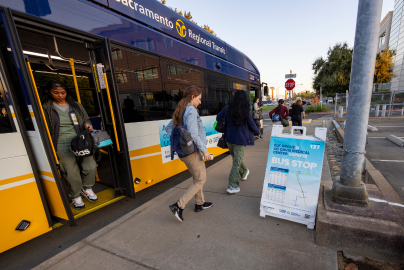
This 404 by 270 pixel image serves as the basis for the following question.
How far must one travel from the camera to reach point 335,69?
89.4 feet

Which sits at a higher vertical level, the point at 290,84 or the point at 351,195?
the point at 290,84

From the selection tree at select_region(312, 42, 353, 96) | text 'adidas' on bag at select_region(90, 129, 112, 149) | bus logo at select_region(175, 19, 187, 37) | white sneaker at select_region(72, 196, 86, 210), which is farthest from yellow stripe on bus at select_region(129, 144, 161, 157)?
tree at select_region(312, 42, 353, 96)

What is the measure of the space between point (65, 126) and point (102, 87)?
81 cm

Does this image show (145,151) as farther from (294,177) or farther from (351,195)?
(351,195)

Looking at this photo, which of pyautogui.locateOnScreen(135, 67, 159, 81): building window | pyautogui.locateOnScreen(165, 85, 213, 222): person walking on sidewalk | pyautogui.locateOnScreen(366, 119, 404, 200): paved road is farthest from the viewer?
pyautogui.locateOnScreen(366, 119, 404, 200): paved road

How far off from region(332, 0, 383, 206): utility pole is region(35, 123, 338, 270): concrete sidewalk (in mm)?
678

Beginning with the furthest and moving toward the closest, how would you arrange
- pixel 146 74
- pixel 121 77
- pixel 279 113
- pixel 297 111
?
pixel 297 111, pixel 279 113, pixel 146 74, pixel 121 77

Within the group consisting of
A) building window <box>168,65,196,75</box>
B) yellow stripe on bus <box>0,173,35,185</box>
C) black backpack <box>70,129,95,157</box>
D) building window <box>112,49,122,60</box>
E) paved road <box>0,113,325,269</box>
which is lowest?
paved road <box>0,113,325,269</box>

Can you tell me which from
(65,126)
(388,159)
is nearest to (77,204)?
(65,126)

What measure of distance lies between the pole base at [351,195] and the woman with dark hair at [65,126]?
3.62 meters

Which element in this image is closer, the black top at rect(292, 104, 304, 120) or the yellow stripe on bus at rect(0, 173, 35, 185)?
the yellow stripe on bus at rect(0, 173, 35, 185)

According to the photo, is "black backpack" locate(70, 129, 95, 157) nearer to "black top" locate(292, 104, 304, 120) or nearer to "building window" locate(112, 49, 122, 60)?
"building window" locate(112, 49, 122, 60)

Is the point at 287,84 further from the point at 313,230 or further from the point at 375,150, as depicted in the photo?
the point at 313,230

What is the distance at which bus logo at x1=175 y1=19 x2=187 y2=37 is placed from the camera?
4.25m
